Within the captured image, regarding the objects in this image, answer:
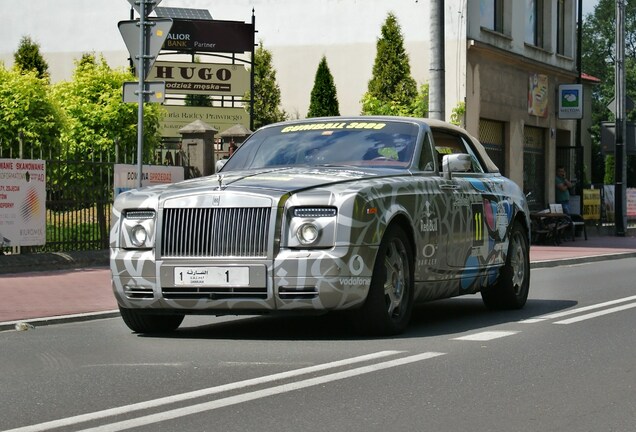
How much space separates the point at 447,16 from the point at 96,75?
11.8m

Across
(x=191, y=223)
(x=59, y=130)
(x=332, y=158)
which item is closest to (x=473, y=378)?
(x=191, y=223)

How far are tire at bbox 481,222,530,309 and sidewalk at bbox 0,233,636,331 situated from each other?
12.0 feet

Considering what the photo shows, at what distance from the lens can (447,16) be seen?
34188mm

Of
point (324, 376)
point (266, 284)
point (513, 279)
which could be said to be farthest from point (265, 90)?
point (324, 376)

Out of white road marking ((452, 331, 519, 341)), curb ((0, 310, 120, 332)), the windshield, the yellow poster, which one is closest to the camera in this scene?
white road marking ((452, 331, 519, 341))

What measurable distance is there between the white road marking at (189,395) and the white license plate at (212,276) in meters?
1.21

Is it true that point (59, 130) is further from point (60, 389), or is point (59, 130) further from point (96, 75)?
point (60, 389)

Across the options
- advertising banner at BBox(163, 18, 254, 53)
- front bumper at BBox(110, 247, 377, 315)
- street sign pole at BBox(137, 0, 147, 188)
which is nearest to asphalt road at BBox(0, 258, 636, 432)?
front bumper at BBox(110, 247, 377, 315)

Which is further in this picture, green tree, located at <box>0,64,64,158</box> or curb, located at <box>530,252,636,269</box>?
curb, located at <box>530,252,636,269</box>

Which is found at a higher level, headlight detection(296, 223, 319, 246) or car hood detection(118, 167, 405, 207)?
car hood detection(118, 167, 405, 207)

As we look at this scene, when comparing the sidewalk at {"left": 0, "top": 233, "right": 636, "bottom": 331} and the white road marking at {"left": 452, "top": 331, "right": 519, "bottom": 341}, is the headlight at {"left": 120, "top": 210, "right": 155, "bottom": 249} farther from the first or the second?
the white road marking at {"left": 452, "top": 331, "right": 519, "bottom": 341}

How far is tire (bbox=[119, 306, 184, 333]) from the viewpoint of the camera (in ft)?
33.4

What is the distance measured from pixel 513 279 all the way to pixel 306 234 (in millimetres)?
3716

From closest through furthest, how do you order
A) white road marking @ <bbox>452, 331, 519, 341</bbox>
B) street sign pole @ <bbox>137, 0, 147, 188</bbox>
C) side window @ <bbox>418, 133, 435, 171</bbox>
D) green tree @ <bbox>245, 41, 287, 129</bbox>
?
white road marking @ <bbox>452, 331, 519, 341</bbox>
side window @ <bbox>418, 133, 435, 171</bbox>
street sign pole @ <bbox>137, 0, 147, 188</bbox>
green tree @ <bbox>245, 41, 287, 129</bbox>
